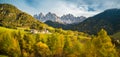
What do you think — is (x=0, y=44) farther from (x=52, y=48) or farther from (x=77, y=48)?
(x=77, y=48)

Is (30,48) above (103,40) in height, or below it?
below

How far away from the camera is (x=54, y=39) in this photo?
410 ft

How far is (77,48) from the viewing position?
293ft

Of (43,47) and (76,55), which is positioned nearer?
(76,55)

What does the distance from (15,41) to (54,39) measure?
27.5 metres

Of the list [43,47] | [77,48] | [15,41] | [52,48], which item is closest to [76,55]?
[77,48]

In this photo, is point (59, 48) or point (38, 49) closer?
point (59, 48)

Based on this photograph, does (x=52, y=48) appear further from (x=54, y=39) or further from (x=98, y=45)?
(x=98, y=45)

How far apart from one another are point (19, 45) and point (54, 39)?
28486mm

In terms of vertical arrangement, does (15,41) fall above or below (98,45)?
below

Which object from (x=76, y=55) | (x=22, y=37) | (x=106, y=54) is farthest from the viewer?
(x=22, y=37)

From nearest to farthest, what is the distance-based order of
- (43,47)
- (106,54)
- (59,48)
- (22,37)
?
(106,54)
(59,48)
(43,47)
(22,37)

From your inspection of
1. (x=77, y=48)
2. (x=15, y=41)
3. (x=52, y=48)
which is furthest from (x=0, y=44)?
(x=77, y=48)

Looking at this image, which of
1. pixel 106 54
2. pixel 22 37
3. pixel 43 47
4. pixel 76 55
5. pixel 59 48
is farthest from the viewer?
pixel 22 37
